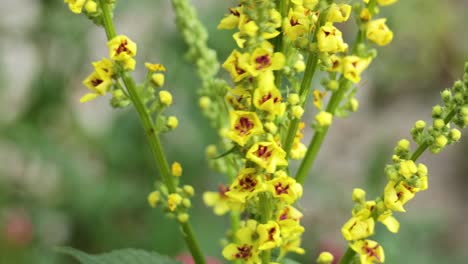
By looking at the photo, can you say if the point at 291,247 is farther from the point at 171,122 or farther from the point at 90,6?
the point at 90,6

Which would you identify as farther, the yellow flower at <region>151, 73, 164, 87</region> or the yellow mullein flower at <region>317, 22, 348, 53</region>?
the yellow flower at <region>151, 73, 164, 87</region>

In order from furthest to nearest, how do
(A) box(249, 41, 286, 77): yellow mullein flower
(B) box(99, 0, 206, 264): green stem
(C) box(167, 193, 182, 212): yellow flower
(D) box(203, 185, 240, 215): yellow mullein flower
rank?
(D) box(203, 185, 240, 215): yellow mullein flower, (C) box(167, 193, 182, 212): yellow flower, (B) box(99, 0, 206, 264): green stem, (A) box(249, 41, 286, 77): yellow mullein flower

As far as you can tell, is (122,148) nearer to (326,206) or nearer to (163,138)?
(163,138)

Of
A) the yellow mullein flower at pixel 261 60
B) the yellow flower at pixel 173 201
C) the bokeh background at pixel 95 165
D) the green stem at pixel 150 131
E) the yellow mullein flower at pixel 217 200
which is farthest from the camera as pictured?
the bokeh background at pixel 95 165

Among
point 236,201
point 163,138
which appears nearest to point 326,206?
point 163,138

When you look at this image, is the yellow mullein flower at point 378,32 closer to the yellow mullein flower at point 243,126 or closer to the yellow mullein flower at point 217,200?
the yellow mullein flower at point 243,126

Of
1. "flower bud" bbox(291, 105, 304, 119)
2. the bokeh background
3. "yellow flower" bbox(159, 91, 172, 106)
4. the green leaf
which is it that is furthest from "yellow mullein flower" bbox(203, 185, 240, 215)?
the bokeh background

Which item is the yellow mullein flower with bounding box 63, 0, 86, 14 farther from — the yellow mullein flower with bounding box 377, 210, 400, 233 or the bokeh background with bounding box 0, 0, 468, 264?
the bokeh background with bounding box 0, 0, 468, 264

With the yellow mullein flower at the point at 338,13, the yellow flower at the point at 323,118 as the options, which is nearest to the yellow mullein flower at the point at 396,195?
the yellow flower at the point at 323,118
